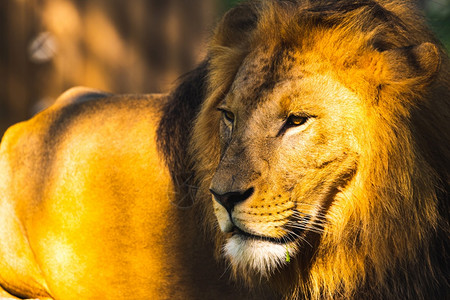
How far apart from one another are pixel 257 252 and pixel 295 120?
1.70 feet

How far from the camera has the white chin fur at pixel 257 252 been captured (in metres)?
2.74

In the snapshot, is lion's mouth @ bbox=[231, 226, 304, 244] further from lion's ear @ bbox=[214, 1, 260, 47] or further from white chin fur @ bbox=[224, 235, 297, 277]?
lion's ear @ bbox=[214, 1, 260, 47]

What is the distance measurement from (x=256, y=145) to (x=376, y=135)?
1.47ft

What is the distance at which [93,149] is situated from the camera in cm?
397

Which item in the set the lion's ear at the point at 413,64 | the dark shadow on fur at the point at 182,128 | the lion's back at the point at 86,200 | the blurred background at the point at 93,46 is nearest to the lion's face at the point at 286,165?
the lion's ear at the point at 413,64

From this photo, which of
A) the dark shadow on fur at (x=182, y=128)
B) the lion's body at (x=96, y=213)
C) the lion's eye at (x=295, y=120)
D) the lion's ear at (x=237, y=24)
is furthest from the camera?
the lion's body at (x=96, y=213)

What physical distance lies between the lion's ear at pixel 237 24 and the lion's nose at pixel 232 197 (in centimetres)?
82

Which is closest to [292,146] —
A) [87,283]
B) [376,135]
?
[376,135]

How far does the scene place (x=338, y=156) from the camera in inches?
106

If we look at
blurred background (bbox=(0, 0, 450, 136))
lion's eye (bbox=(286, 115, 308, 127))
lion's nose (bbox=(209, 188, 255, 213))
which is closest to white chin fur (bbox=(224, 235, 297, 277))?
lion's nose (bbox=(209, 188, 255, 213))

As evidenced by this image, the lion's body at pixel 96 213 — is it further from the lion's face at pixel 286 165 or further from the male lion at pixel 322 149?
the lion's face at pixel 286 165

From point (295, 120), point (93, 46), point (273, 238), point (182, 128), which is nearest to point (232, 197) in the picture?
point (273, 238)

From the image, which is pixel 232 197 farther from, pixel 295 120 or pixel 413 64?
pixel 413 64

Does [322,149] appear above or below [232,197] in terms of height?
above
